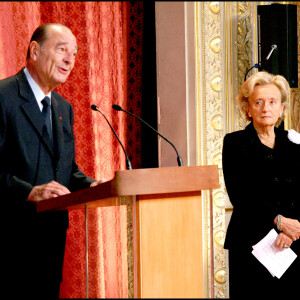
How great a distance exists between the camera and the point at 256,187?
2.88 m

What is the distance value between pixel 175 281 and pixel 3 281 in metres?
1.08

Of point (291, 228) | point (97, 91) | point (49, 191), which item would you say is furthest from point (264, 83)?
point (49, 191)

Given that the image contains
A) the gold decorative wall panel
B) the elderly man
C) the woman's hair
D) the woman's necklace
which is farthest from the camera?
the gold decorative wall panel

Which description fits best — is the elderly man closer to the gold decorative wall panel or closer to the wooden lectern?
the wooden lectern

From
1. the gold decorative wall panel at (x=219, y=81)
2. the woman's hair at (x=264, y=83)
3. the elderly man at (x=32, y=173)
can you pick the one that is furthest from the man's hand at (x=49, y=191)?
the gold decorative wall panel at (x=219, y=81)

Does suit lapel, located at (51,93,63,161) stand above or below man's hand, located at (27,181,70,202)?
above

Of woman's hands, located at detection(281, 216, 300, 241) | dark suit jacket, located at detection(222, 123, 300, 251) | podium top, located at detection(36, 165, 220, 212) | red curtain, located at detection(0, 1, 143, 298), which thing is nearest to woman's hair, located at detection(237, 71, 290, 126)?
dark suit jacket, located at detection(222, 123, 300, 251)

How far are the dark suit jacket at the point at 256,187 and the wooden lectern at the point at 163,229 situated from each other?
151cm

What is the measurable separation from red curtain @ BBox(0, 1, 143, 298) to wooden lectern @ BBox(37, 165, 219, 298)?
2.17 m

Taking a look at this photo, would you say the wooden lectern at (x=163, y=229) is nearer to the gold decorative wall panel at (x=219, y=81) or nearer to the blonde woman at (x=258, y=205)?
the blonde woman at (x=258, y=205)

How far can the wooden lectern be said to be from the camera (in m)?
1.33

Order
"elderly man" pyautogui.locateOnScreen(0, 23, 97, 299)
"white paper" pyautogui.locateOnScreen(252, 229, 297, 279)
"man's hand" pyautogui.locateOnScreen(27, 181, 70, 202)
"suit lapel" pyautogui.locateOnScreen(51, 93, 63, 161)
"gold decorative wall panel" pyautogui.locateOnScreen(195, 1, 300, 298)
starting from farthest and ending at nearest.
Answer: "gold decorative wall panel" pyautogui.locateOnScreen(195, 1, 300, 298)
"white paper" pyautogui.locateOnScreen(252, 229, 297, 279)
"suit lapel" pyautogui.locateOnScreen(51, 93, 63, 161)
"elderly man" pyautogui.locateOnScreen(0, 23, 97, 299)
"man's hand" pyautogui.locateOnScreen(27, 181, 70, 202)

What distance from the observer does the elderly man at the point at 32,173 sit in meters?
2.16

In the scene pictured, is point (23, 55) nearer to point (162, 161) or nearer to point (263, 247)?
point (162, 161)
